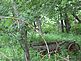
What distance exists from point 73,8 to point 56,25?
14644 mm

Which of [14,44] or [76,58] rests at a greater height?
[14,44]

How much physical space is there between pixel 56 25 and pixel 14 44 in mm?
17939

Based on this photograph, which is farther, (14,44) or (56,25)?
(56,25)

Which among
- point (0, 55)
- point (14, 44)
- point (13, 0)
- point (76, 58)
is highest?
point (13, 0)

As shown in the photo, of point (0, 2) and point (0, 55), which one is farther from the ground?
point (0, 2)

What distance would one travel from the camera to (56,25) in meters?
20.7

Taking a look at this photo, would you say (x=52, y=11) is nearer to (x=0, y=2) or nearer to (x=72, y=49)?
(x=0, y=2)

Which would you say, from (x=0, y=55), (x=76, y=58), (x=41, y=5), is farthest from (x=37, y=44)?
(x=0, y=55)

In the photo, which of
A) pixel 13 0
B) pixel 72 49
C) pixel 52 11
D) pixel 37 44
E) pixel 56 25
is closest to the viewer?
pixel 13 0

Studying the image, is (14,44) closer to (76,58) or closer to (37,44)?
(76,58)

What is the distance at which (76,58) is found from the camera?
8.21 m

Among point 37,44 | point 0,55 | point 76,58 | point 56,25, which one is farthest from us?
point 56,25

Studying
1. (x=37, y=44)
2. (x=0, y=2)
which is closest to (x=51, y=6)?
(x=0, y=2)

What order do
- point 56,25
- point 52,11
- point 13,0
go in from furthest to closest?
point 56,25 < point 52,11 < point 13,0
